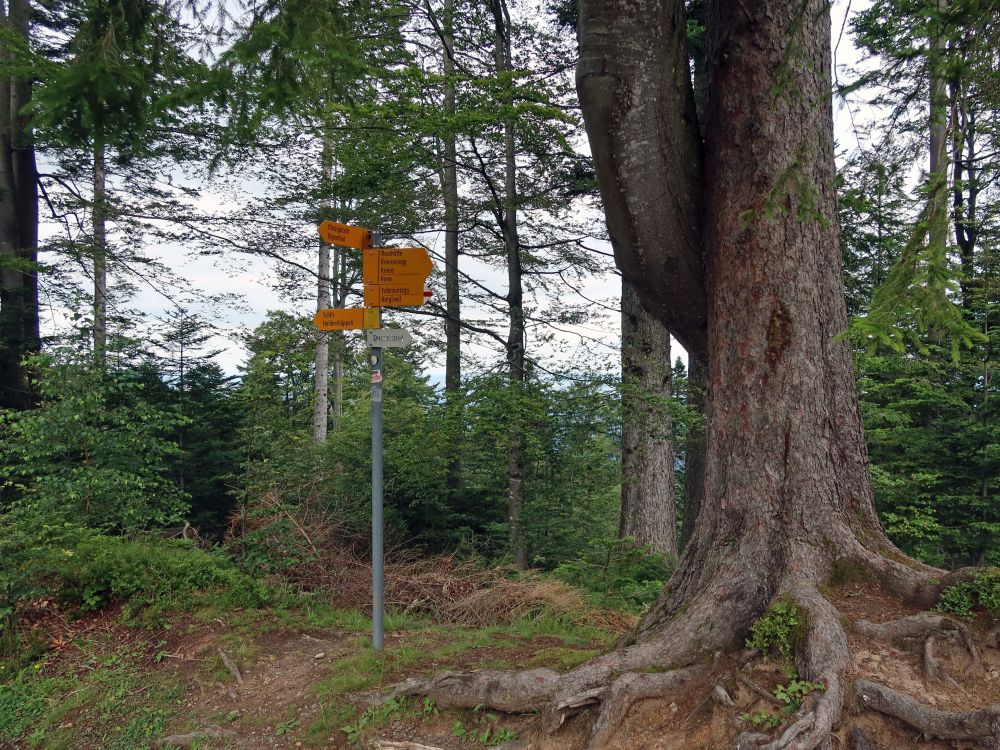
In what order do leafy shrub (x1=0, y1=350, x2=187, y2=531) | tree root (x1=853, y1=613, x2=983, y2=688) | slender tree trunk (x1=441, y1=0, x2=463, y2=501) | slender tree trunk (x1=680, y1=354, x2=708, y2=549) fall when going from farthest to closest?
slender tree trunk (x1=441, y1=0, x2=463, y2=501) < slender tree trunk (x1=680, y1=354, x2=708, y2=549) < leafy shrub (x1=0, y1=350, x2=187, y2=531) < tree root (x1=853, y1=613, x2=983, y2=688)

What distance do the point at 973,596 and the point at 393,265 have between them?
3.82 metres

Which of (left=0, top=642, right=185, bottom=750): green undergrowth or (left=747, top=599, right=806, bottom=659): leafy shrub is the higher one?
(left=747, top=599, right=806, bottom=659): leafy shrub

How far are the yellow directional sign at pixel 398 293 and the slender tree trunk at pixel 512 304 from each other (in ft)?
13.6

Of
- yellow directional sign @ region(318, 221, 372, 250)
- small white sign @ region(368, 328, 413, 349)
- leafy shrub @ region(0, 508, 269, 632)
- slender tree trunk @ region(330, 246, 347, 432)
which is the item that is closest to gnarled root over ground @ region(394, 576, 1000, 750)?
small white sign @ region(368, 328, 413, 349)

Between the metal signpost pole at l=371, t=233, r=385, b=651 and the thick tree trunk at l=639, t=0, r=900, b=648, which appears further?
the metal signpost pole at l=371, t=233, r=385, b=651

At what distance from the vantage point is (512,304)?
1023 cm

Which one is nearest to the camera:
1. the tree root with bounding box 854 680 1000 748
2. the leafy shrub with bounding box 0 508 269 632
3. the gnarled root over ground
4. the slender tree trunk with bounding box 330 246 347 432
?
the tree root with bounding box 854 680 1000 748

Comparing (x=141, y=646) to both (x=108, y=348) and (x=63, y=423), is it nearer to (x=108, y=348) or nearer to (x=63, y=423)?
(x=63, y=423)

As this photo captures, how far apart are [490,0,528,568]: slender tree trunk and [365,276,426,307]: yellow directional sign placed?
4.14 metres

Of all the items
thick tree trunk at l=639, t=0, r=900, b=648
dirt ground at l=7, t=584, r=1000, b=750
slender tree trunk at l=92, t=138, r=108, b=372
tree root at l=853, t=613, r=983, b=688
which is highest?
slender tree trunk at l=92, t=138, r=108, b=372

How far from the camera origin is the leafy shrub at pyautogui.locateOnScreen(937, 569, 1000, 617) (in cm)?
272

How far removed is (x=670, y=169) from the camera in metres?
3.43

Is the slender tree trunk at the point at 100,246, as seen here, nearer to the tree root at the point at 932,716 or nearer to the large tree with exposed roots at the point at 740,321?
the large tree with exposed roots at the point at 740,321

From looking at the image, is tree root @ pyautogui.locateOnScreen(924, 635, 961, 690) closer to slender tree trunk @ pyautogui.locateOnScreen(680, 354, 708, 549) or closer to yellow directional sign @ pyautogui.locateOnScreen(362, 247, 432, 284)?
yellow directional sign @ pyautogui.locateOnScreen(362, 247, 432, 284)
